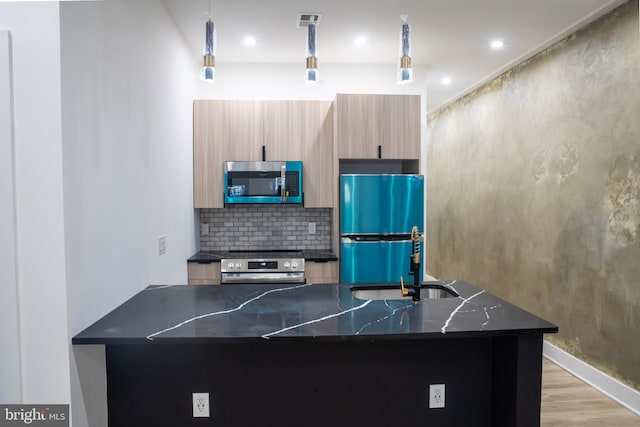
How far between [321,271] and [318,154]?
44.7 inches

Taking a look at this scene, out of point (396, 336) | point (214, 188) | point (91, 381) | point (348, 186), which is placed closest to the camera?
point (396, 336)

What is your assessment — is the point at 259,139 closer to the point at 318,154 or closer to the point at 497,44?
the point at 318,154

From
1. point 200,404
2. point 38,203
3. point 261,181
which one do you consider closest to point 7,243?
point 38,203

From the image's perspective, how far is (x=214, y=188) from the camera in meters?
3.87

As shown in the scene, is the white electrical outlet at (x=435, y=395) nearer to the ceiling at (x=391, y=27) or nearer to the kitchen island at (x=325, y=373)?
the kitchen island at (x=325, y=373)

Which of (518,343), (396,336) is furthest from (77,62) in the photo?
(518,343)

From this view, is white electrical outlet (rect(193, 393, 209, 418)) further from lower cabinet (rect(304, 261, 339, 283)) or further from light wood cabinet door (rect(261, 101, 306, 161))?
light wood cabinet door (rect(261, 101, 306, 161))

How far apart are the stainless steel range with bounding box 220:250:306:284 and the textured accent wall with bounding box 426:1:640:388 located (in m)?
2.25

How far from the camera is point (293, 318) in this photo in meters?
1.82

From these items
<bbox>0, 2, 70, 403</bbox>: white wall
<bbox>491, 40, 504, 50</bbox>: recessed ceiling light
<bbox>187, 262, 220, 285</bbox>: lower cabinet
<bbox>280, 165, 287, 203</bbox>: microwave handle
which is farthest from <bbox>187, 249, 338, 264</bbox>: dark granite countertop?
<bbox>491, 40, 504, 50</bbox>: recessed ceiling light

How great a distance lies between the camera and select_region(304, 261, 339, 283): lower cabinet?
12.0 feet

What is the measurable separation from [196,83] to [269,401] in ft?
10.4

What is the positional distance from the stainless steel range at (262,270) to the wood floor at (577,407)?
2118 millimetres

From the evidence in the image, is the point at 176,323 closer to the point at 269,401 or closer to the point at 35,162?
the point at 269,401
